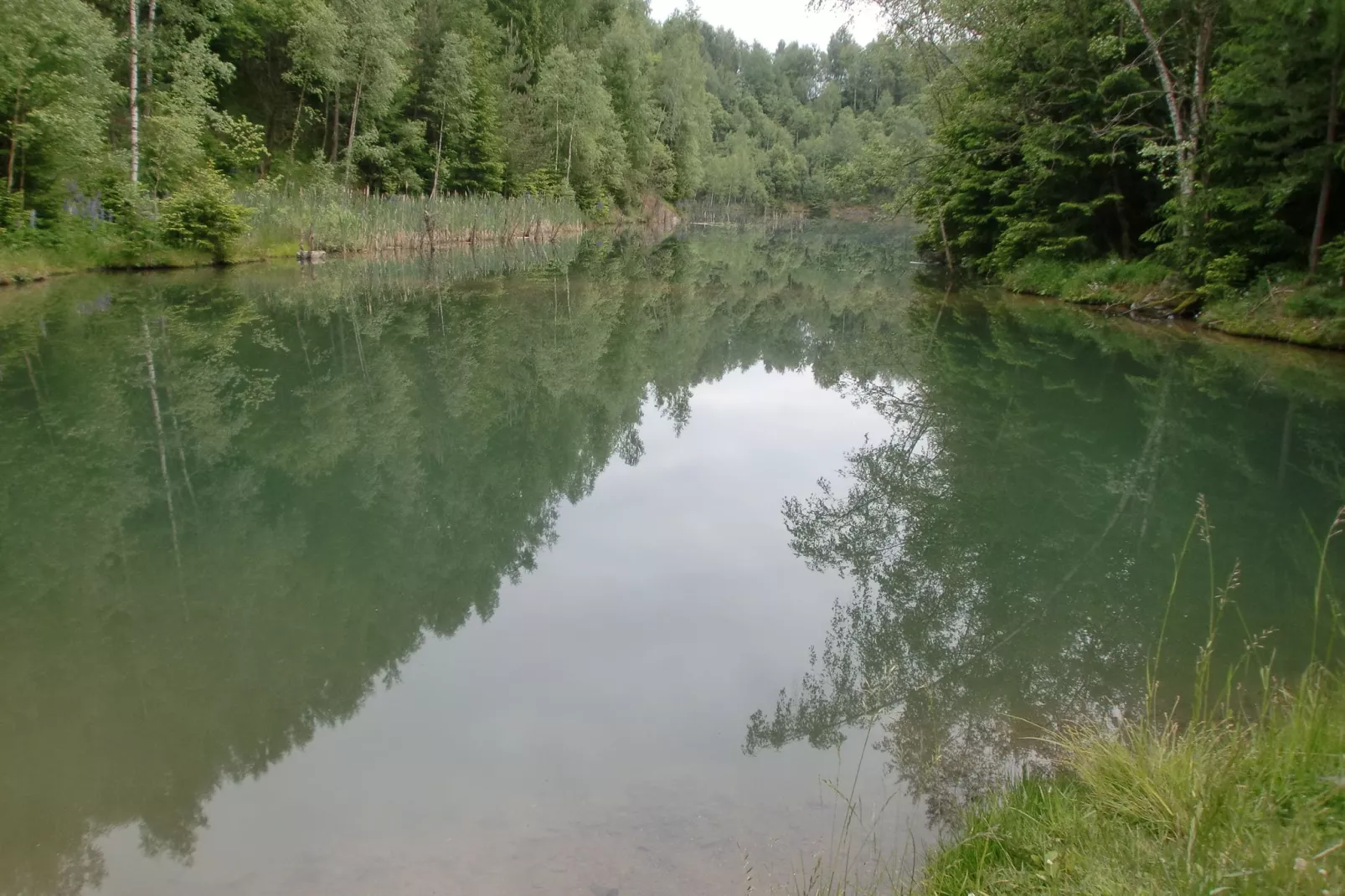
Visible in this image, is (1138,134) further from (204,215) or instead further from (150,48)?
(150,48)

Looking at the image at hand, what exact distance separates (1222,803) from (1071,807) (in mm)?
545

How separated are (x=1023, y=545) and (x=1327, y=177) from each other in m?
10.6

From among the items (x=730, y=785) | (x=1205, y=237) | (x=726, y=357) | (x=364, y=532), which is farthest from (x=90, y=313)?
(x=1205, y=237)

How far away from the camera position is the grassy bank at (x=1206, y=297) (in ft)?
41.0

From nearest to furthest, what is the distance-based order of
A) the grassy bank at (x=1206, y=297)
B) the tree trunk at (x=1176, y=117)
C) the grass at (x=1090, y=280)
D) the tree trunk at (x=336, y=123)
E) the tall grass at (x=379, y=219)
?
1. the grassy bank at (x=1206, y=297)
2. the tree trunk at (x=1176, y=117)
3. the grass at (x=1090, y=280)
4. the tall grass at (x=379, y=219)
5. the tree trunk at (x=336, y=123)

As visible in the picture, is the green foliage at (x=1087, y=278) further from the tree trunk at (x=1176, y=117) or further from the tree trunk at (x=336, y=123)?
the tree trunk at (x=336, y=123)

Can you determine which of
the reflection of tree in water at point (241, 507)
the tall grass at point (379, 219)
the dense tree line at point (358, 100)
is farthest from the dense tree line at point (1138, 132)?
the tall grass at point (379, 219)

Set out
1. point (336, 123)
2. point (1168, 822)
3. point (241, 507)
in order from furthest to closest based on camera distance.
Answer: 1. point (336, 123)
2. point (241, 507)
3. point (1168, 822)

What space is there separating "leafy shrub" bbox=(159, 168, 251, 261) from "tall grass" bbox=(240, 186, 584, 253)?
5.95 ft

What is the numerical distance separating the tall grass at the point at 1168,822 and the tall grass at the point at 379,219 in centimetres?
2312

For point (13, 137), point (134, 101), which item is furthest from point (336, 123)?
point (13, 137)

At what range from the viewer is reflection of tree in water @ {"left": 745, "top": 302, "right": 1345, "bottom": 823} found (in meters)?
3.81

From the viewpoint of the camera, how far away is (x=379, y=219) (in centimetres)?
2683

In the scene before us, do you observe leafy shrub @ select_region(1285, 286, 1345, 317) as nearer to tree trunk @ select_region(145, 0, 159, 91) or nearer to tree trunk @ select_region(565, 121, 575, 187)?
tree trunk @ select_region(145, 0, 159, 91)
